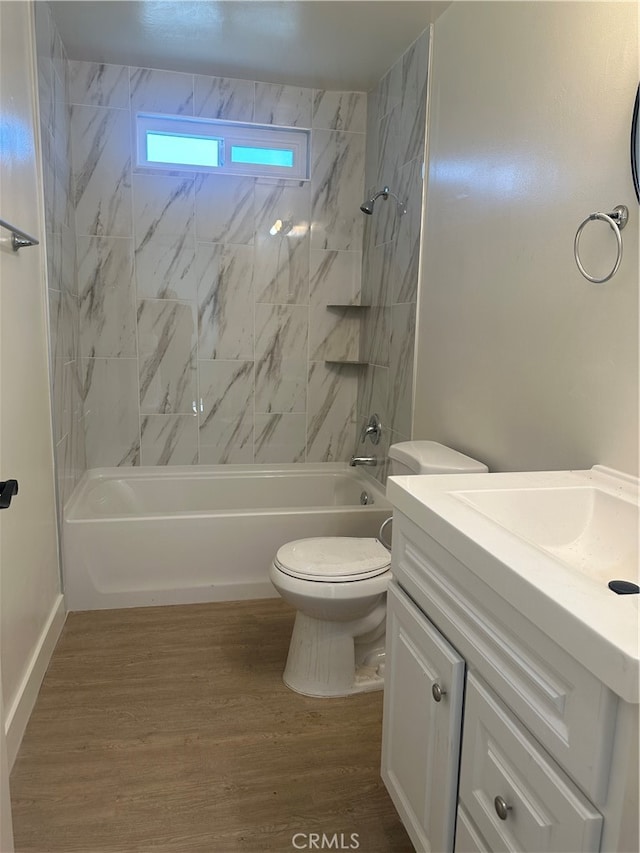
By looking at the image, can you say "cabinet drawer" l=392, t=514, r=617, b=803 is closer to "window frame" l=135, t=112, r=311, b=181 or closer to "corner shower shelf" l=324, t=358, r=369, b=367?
"corner shower shelf" l=324, t=358, r=369, b=367

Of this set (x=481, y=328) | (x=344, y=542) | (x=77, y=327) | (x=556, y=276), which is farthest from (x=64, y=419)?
(x=556, y=276)

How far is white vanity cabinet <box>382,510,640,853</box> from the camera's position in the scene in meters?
0.74

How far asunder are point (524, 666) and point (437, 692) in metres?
0.31

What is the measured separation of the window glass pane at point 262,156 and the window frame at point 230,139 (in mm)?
14

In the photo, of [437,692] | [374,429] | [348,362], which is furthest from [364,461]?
[437,692]

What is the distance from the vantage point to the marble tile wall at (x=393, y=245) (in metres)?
2.64

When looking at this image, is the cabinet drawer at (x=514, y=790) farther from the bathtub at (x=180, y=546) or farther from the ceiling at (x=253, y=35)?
the ceiling at (x=253, y=35)

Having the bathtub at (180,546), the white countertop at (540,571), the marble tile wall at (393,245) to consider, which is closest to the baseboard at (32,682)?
the bathtub at (180,546)

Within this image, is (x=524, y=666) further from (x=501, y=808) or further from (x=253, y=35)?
(x=253, y=35)

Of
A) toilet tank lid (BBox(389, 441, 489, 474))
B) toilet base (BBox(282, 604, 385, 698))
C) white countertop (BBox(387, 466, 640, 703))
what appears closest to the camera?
white countertop (BBox(387, 466, 640, 703))

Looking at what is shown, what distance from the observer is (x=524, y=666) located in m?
0.89

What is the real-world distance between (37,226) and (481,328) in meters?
1.63

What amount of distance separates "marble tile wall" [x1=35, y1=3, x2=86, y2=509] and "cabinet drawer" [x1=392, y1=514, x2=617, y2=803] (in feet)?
5.92

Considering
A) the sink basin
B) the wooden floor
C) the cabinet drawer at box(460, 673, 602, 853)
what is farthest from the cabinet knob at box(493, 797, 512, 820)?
the wooden floor
